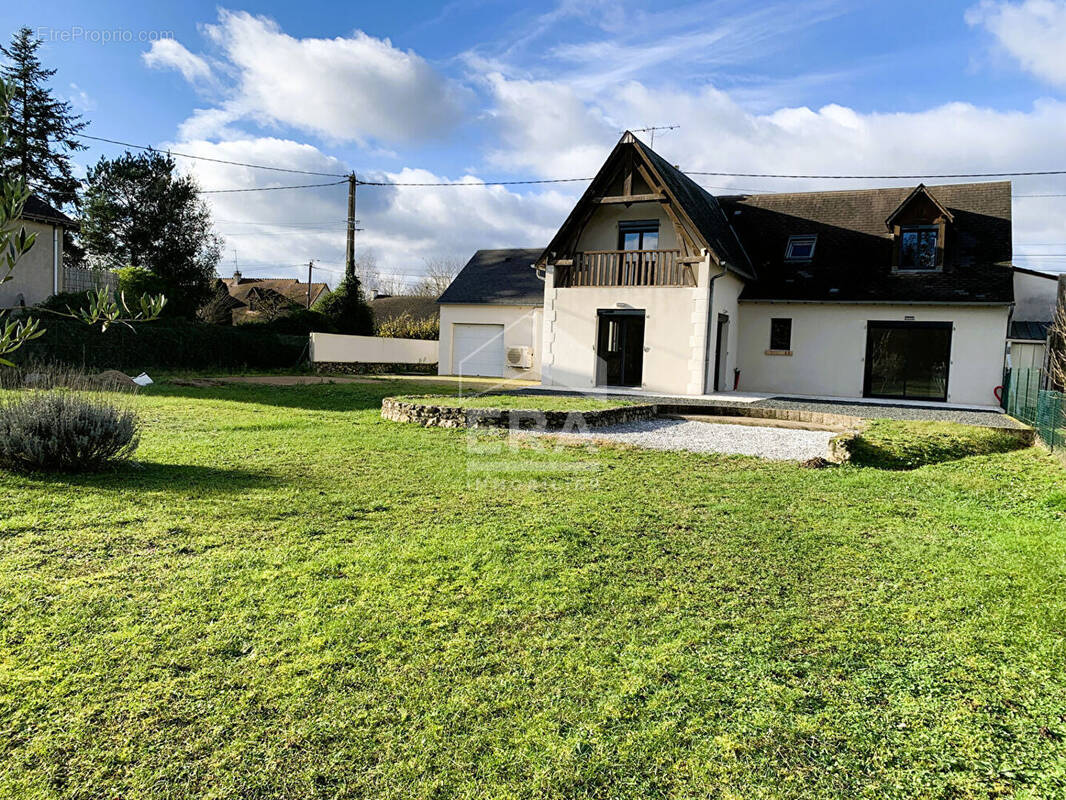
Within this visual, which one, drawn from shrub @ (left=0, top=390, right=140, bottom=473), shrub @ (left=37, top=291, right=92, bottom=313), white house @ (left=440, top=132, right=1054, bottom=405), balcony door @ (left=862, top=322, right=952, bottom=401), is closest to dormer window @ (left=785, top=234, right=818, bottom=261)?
white house @ (left=440, top=132, right=1054, bottom=405)

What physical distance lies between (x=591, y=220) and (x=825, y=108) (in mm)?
8438

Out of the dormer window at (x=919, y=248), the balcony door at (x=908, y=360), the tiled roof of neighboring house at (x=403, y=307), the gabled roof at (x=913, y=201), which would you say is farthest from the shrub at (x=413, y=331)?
the dormer window at (x=919, y=248)

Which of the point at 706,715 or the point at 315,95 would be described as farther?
the point at 315,95

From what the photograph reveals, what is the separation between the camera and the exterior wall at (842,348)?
18.0 metres

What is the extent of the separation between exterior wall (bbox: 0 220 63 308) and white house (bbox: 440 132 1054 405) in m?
16.9

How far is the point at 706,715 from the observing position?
Result: 2.79 metres

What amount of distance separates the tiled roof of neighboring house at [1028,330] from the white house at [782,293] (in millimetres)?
5822

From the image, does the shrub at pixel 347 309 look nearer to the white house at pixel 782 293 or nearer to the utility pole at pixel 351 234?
the utility pole at pixel 351 234

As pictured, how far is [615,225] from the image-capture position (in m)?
20.1

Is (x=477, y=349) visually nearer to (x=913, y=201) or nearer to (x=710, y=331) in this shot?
(x=710, y=331)

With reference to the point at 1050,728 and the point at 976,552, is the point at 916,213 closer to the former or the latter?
the point at 976,552

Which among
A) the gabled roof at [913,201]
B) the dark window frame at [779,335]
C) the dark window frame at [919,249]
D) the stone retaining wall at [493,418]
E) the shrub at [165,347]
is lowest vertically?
the stone retaining wall at [493,418]

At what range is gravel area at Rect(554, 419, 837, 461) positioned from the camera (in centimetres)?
957

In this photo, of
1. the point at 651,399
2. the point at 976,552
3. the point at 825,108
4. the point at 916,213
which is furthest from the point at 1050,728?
the point at 825,108
